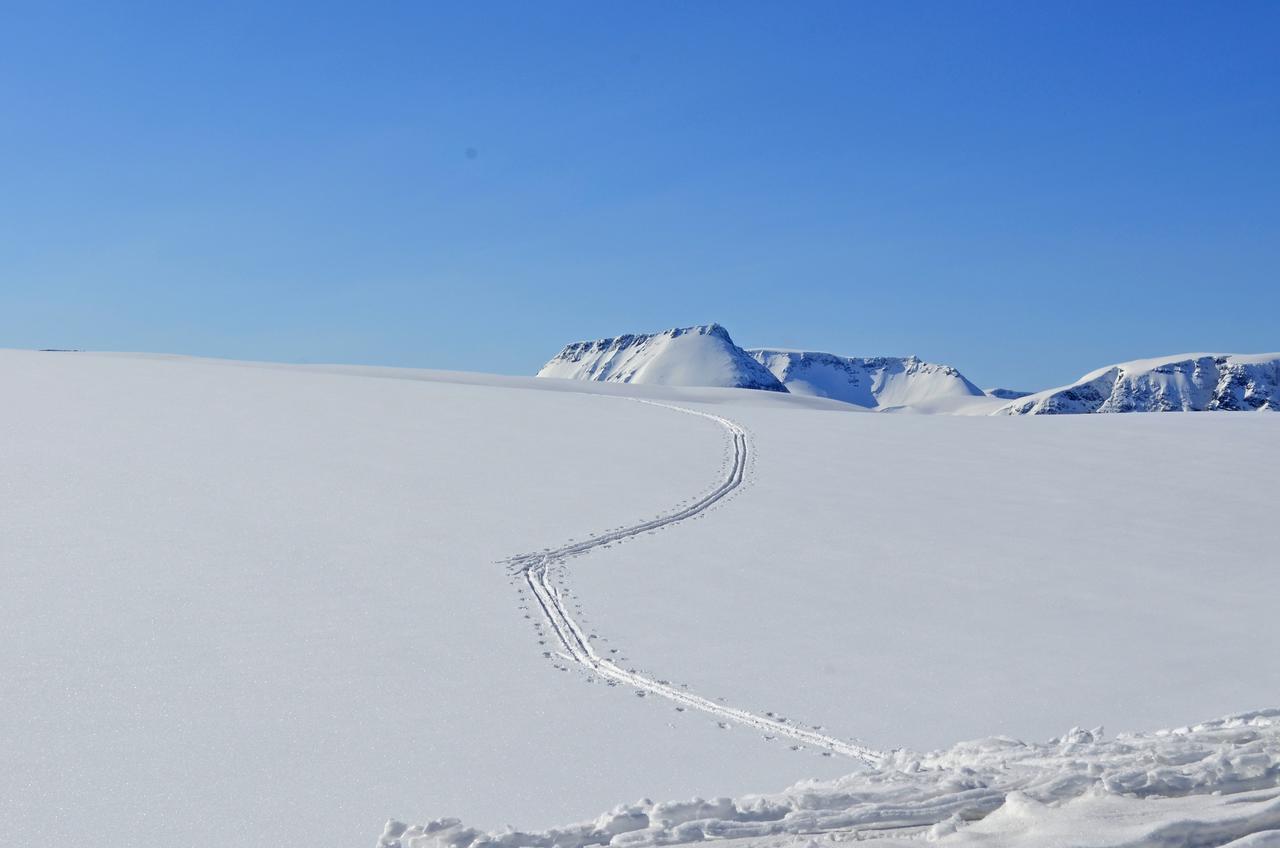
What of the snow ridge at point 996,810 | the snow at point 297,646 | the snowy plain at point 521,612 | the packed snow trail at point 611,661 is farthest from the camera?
Result: the packed snow trail at point 611,661

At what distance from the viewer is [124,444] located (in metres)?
18.7

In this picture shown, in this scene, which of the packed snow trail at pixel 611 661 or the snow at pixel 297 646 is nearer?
the snow at pixel 297 646

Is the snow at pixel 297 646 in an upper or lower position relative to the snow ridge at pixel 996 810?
upper

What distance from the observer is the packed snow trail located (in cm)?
813

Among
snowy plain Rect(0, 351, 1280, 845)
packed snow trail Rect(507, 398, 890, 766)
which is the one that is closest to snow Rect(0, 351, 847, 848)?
snowy plain Rect(0, 351, 1280, 845)

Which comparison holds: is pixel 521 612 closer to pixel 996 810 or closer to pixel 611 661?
pixel 611 661

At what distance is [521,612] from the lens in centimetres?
1112

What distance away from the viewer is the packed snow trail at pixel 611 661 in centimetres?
813

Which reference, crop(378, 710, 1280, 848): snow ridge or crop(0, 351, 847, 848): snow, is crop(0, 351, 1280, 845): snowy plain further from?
crop(378, 710, 1280, 848): snow ridge

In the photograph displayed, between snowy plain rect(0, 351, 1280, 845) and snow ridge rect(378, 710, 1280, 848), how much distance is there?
1.08 meters

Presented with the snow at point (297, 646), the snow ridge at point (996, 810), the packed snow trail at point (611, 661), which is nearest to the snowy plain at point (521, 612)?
the snow at point (297, 646)

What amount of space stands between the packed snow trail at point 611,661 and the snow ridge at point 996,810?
69.3 inches

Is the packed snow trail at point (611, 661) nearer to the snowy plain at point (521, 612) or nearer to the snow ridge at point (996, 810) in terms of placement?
the snowy plain at point (521, 612)

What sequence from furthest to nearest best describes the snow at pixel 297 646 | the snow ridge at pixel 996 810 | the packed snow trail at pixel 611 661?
the packed snow trail at pixel 611 661
the snow at pixel 297 646
the snow ridge at pixel 996 810
